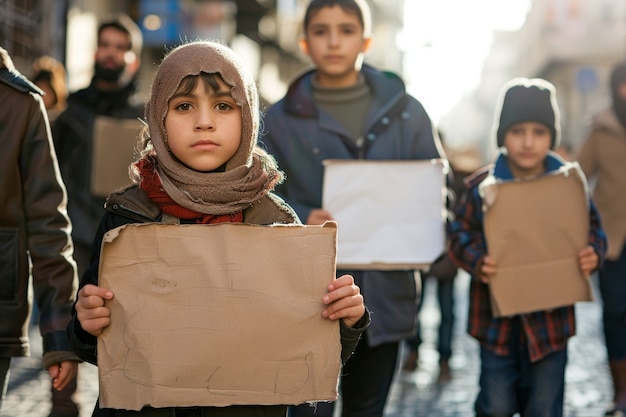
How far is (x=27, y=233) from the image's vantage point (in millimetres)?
3535

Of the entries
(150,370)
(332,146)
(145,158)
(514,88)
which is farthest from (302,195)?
(150,370)

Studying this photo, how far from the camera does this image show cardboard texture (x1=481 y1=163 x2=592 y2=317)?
4684 millimetres

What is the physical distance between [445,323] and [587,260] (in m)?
3.77

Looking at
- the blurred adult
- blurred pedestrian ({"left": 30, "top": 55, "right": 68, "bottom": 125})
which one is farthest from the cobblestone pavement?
blurred pedestrian ({"left": 30, "top": 55, "right": 68, "bottom": 125})

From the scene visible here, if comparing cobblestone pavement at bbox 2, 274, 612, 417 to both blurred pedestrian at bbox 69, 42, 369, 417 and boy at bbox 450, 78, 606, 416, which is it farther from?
blurred pedestrian at bbox 69, 42, 369, 417

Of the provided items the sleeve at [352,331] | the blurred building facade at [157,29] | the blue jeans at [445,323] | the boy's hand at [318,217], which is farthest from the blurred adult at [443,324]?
the sleeve at [352,331]

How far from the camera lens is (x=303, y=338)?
281 cm

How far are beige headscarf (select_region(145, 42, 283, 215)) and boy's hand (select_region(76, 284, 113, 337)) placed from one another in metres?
0.31

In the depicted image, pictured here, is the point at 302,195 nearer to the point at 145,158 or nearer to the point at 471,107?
the point at 145,158

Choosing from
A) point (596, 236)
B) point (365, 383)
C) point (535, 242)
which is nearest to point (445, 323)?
point (596, 236)

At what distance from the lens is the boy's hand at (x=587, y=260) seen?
4695 mm

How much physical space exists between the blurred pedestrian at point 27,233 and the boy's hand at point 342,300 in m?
1.01

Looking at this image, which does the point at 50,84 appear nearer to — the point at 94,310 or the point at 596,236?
the point at 596,236

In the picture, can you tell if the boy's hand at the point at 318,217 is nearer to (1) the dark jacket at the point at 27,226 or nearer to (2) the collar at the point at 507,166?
(2) the collar at the point at 507,166
